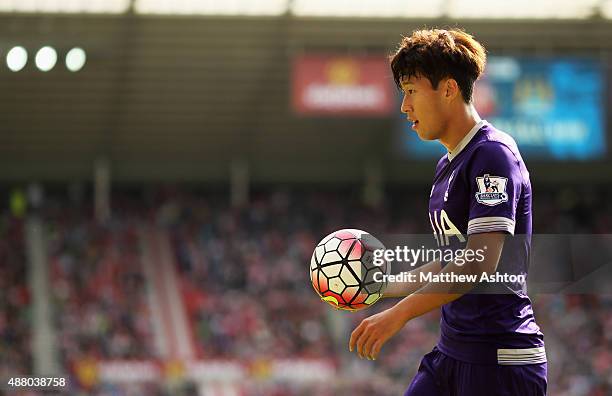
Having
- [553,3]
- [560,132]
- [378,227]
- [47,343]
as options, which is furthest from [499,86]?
[47,343]

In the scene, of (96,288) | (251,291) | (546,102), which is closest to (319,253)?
(546,102)

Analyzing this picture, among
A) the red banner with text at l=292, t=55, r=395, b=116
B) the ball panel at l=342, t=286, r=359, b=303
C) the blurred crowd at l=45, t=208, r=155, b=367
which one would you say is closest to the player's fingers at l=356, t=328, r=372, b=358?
the ball panel at l=342, t=286, r=359, b=303

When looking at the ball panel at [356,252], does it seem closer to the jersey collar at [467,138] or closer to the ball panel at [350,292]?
the ball panel at [350,292]

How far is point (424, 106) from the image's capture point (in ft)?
11.7

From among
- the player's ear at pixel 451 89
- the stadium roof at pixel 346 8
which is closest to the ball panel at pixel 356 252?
the player's ear at pixel 451 89

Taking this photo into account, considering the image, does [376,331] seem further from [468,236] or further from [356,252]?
[356,252]

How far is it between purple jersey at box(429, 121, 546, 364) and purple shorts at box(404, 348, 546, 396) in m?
0.03

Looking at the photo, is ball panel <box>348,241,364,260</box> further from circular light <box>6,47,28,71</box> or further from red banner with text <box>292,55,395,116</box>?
red banner with text <box>292,55,395,116</box>

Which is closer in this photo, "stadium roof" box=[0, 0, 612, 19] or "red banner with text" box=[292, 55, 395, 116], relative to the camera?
"red banner with text" box=[292, 55, 395, 116]

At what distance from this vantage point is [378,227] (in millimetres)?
29375

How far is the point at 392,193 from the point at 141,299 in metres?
9.09

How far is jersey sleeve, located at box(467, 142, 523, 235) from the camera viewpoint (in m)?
3.31

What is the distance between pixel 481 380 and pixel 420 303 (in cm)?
42

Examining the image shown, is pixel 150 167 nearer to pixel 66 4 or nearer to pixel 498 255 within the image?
pixel 66 4
